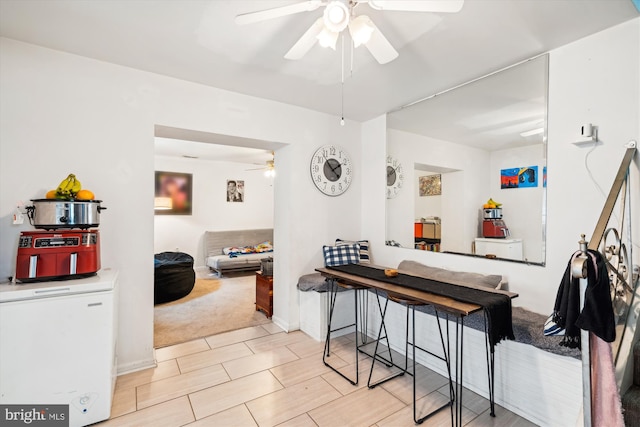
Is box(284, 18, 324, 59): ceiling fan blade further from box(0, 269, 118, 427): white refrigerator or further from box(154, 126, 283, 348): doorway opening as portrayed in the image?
box(0, 269, 118, 427): white refrigerator

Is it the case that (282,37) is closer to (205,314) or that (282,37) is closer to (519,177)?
(519,177)

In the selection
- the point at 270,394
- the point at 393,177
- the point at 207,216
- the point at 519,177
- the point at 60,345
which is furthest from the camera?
the point at 207,216

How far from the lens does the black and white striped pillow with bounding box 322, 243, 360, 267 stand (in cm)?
341

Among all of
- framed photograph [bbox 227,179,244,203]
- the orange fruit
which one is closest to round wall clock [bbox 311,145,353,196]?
the orange fruit

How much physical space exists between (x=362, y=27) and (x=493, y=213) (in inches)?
76.8

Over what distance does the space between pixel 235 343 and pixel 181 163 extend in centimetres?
482

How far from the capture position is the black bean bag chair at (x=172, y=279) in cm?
424

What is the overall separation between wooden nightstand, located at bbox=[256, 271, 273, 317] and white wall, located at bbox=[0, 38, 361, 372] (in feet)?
1.52

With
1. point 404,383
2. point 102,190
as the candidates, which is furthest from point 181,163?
point 404,383

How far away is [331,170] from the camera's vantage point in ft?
12.0

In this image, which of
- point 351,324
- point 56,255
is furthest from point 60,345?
point 351,324

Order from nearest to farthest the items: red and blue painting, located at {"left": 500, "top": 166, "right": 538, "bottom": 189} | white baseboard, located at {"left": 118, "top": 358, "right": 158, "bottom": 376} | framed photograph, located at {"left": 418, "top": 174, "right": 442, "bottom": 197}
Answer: red and blue painting, located at {"left": 500, "top": 166, "right": 538, "bottom": 189}, white baseboard, located at {"left": 118, "top": 358, "right": 158, "bottom": 376}, framed photograph, located at {"left": 418, "top": 174, "right": 442, "bottom": 197}

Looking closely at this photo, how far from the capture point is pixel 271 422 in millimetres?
1922

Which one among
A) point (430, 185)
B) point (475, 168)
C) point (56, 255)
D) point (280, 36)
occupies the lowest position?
point (56, 255)
